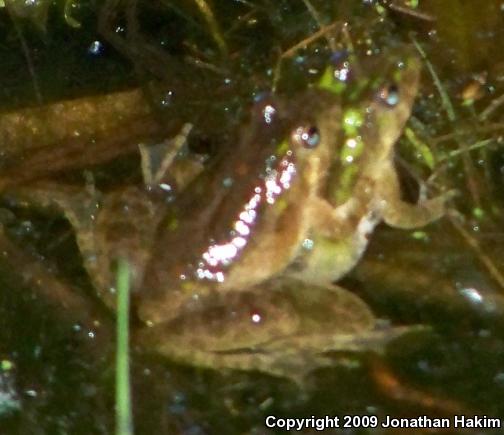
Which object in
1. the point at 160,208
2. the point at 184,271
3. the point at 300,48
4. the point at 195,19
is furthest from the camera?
the point at 195,19

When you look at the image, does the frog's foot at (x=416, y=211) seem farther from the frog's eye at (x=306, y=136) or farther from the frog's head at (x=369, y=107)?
the frog's eye at (x=306, y=136)

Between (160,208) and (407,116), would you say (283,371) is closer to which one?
(160,208)

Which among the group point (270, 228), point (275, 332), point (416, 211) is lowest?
point (275, 332)

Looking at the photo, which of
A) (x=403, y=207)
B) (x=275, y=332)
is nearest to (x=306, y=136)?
(x=403, y=207)

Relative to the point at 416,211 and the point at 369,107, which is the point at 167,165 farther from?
the point at 416,211

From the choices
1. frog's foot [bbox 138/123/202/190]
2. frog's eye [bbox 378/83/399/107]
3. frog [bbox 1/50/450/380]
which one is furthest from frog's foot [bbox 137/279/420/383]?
frog's eye [bbox 378/83/399/107]

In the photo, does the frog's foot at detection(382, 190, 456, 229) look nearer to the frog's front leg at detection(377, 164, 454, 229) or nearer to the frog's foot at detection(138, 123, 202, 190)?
the frog's front leg at detection(377, 164, 454, 229)

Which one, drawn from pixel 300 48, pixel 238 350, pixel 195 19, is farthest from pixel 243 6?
pixel 238 350
